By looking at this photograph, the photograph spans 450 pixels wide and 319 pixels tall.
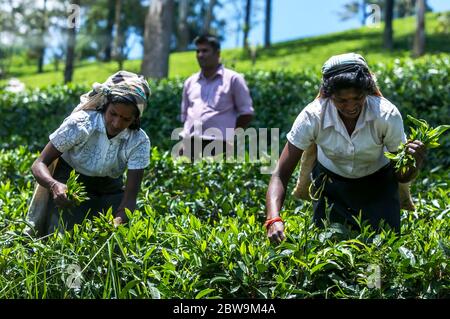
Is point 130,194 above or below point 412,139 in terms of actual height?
below

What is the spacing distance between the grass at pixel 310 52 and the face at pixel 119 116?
2012cm

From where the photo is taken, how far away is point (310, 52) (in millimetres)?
27984

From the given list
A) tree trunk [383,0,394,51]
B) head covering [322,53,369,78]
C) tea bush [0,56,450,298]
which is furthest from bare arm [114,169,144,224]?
tree trunk [383,0,394,51]

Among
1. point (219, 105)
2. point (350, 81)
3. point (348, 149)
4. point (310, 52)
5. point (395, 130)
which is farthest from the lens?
point (310, 52)

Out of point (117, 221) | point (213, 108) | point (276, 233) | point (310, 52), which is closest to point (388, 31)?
point (310, 52)

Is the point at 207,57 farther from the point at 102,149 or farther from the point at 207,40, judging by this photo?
the point at 102,149

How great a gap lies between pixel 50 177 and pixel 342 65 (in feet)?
5.51

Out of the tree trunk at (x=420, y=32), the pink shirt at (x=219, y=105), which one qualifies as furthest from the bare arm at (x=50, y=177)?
the tree trunk at (x=420, y=32)

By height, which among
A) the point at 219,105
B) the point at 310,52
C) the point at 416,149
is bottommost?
the point at 219,105

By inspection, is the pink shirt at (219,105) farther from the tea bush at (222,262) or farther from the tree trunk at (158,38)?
the tree trunk at (158,38)

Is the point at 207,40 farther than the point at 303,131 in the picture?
Yes

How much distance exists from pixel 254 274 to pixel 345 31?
3197 centimetres

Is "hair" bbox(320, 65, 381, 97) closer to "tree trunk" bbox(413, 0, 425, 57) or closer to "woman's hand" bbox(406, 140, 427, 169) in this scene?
"woman's hand" bbox(406, 140, 427, 169)
